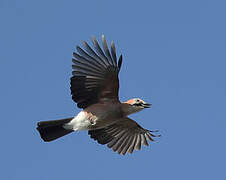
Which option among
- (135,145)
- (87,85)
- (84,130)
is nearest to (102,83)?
(87,85)

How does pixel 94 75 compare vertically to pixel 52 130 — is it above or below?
above

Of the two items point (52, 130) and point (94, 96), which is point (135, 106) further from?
point (52, 130)

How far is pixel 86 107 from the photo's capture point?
1364 cm

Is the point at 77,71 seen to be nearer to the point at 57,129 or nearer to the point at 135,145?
the point at 57,129

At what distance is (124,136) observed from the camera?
14930 millimetres

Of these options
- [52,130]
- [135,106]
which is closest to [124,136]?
[135,106]

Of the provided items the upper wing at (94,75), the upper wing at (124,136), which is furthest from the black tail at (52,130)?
the upper wing at (124,136)

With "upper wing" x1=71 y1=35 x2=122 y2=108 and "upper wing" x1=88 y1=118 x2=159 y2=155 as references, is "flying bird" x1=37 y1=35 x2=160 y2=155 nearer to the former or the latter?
"upper wing" x1=71 y1=35 x2=122 y2=108

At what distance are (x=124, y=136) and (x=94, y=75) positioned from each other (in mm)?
2230

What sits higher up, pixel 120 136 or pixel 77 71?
pixel 77 71

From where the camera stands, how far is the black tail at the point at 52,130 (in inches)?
535

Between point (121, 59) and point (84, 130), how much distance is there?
1876 millimetres

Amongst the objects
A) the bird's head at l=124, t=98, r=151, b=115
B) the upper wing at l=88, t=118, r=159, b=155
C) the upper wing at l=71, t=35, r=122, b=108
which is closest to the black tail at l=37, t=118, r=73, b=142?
the upper wing at l=71, t=35, r=122, b=108

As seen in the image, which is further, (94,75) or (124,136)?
(124,136)
